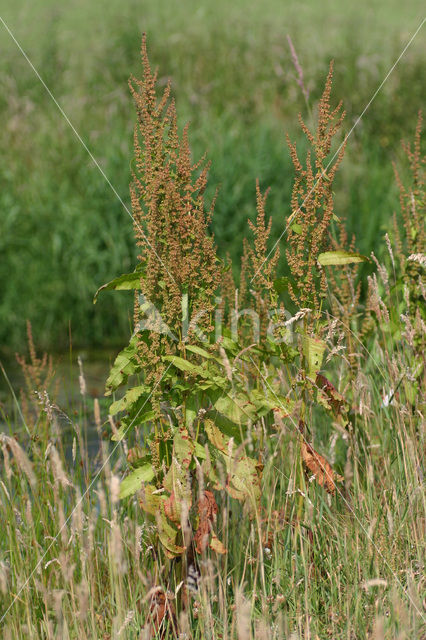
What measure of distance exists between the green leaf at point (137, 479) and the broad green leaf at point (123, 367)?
0.93 ft

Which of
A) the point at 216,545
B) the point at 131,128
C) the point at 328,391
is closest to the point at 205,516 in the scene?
the point at 216,545

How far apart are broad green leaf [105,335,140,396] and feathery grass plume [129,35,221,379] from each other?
0.20 feet

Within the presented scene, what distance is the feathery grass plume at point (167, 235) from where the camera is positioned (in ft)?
8.95

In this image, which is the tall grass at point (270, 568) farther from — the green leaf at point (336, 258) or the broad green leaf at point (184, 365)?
the green leaf at point (336, 258)

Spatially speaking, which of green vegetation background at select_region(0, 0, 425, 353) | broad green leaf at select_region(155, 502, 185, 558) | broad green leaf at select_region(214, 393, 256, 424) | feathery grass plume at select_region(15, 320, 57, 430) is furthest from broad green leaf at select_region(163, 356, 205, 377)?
green vegetation background at select_region(0, 0, 425, 353)

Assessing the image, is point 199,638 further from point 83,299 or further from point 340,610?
point 83,299

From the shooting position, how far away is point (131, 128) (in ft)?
29.5

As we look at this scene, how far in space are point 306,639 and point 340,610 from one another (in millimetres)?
301

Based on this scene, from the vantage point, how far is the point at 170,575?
117 inches

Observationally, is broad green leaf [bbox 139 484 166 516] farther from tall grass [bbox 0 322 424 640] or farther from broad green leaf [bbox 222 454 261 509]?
broad green leaf [bbox 222 454 261 509]

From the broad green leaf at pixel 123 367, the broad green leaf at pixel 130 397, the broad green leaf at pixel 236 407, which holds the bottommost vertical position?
the broad green leaf at pixel 236 407

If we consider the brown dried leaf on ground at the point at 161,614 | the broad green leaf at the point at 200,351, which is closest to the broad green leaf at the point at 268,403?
the broad green leaf at the point at 200,351

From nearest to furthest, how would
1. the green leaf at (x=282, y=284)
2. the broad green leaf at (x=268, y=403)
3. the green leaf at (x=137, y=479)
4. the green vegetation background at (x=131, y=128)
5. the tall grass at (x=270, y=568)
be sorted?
the tall grass at (x=270, y=568) → the green leaf at (x=137, y=479) → the broad green leaf at (x=268, y=403) → the green leaf at (x=282, y=284) → the green vegetation background at (x=131, y=128)

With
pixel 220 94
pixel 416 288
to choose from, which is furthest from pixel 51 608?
pixel 220 94
